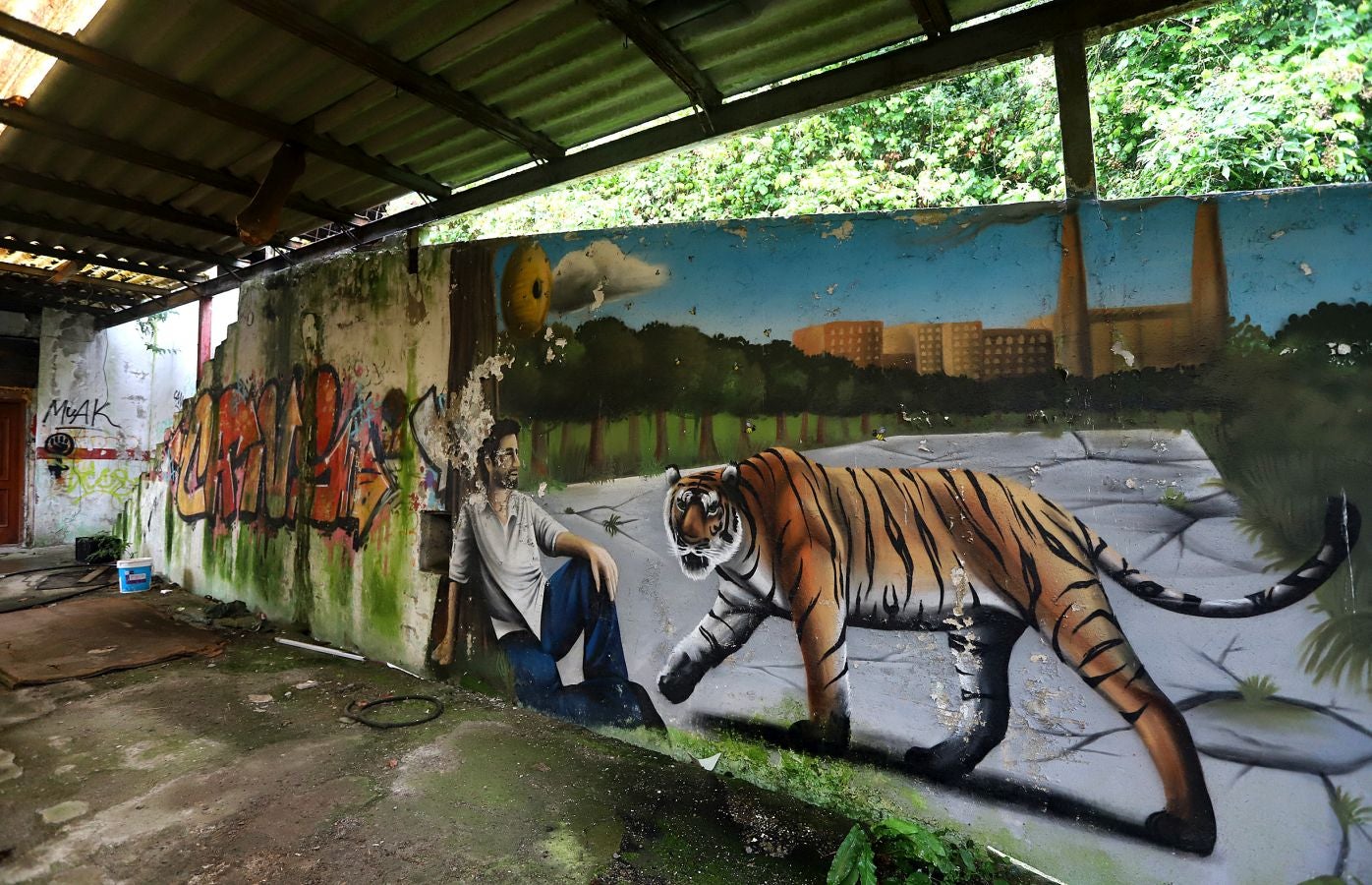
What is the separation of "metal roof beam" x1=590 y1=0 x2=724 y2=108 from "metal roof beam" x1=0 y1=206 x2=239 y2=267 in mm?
5705

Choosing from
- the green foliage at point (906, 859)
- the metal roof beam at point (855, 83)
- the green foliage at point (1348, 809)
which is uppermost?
the metal roof beam at point (855, 83)

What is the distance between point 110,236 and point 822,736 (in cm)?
751

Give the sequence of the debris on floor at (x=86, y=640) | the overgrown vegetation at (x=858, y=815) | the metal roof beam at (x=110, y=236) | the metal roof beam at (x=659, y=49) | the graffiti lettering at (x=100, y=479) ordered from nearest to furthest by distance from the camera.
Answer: the overgrown vegetation at (x=858, y=815) < the metal roof beam at (x=659, y=49) < the debris on floor at (x=86, y=640) < the metal roof beam at (x=110, y=236) < the graffiti lettering at (x=100, y=479)

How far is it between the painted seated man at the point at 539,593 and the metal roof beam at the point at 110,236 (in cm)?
454

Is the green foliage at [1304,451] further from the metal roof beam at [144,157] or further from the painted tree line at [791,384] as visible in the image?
the metal roof beam at [144,157]

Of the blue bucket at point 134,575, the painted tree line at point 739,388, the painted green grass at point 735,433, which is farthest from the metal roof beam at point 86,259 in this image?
the painted green grass at point 735,433

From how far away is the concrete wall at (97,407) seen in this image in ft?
32.3

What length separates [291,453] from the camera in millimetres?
6027

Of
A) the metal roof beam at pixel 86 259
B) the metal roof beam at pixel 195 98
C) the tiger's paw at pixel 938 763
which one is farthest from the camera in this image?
the metal roof beam at pixel 86 259

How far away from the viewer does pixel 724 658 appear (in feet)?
11.2

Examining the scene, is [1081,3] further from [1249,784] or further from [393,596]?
[393,596]

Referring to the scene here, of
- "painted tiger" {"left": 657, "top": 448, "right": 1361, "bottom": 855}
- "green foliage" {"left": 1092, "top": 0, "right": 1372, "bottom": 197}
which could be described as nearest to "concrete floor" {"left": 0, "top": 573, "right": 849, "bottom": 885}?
"painted tiger" {"left": 657, "top": 448, "right": 1361, "bottom": 855}

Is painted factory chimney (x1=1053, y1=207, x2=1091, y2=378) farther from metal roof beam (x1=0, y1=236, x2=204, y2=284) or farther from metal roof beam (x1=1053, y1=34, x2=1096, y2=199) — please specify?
metal roof beam (x1=0, y1=236, x2=204, y2=284)

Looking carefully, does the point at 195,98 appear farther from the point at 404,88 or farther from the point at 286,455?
the point at 286,455
